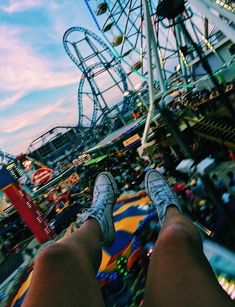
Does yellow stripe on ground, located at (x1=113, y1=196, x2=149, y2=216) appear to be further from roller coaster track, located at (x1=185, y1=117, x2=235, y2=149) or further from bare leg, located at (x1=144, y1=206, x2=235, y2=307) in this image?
bare leg, located at (x1=144, y1=206, x2=235, y2=307)

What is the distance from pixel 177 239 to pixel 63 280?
56 cm

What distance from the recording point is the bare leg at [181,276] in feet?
3.27

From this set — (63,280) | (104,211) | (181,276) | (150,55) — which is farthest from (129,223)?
(150,55)

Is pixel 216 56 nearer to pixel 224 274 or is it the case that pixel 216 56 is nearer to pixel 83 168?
pixel 83 168

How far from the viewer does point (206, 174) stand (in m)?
1.79

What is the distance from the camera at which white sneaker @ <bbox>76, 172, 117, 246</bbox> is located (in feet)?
7.02

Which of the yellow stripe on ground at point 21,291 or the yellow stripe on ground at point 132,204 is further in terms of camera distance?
the yellow stripe on ground at point 132,204

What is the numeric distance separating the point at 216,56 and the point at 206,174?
11156 millimetres

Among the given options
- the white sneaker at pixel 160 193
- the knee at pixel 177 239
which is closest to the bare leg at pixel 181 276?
the knee at pixel 177 239

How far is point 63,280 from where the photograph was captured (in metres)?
1.24

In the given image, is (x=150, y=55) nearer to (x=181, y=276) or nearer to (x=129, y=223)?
(x=129, y=223)

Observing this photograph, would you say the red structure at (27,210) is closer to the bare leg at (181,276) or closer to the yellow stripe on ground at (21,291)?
the yellow stripe on ground at (21,291)

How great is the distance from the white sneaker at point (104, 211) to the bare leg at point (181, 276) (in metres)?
0.90

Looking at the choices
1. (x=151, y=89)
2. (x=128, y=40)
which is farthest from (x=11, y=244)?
(x=128, y=40)
